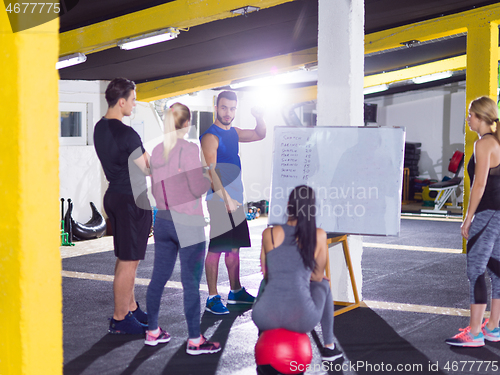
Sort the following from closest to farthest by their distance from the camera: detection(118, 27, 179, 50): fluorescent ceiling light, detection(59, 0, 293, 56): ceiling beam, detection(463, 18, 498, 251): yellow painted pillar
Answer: detection(59, 0, 293, 56): ceiling beam < detection(118, 27, 179, 50): fluorescent ceiling light < detection(463, 18, 498, 251): yellow painted pillar

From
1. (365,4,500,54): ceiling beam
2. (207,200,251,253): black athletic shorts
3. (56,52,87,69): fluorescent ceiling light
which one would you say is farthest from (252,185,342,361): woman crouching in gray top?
(365,4,500,54): ceiling beam

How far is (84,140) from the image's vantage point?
870 cm

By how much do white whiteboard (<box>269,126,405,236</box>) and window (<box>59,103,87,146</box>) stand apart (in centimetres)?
535

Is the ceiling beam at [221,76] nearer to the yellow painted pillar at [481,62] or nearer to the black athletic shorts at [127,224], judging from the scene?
the yellow painted pillar at [481,62]

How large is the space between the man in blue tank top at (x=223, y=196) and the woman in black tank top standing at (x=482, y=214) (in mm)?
1666

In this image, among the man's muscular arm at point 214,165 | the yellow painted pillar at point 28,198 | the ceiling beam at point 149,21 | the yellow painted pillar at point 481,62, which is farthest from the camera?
the yellow painted pillar at point 481,62

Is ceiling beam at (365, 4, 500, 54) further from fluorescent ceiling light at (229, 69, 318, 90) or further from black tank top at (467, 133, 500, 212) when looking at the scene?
black tank top at (467, 133, 500, 212)

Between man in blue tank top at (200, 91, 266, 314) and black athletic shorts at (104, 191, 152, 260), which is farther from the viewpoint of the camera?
man in blue tank top at (200, 91, 266, 314)

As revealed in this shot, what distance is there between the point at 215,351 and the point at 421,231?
6.86m

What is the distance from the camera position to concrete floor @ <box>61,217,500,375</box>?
3057mm

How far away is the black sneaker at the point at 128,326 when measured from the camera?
3590 mm

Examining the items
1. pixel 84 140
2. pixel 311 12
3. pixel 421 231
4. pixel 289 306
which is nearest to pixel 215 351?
pixel 289 306

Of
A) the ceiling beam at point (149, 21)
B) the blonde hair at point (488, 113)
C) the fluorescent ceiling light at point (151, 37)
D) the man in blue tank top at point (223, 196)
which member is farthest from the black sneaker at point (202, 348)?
the fluorescent ceiling light at point (151, 37)

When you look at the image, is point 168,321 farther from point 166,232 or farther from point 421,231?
point 421,231
